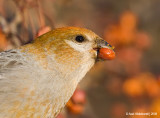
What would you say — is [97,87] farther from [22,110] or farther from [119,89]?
[22,110]

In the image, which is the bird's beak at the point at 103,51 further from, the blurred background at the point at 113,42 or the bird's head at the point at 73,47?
the blurred background at the point at 113,42

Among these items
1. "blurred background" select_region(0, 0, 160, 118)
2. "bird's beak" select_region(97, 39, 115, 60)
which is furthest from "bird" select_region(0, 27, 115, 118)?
"blurred background" select_region(0, 0, 160, 118)

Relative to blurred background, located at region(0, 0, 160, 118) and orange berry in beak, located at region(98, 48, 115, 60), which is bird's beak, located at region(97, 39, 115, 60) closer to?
orange berry in beak, located at region(98, 48, 115, 60)

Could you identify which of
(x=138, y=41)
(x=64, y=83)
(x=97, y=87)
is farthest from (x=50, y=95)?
(x=97, y=87)

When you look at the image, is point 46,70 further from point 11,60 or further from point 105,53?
point 105,53

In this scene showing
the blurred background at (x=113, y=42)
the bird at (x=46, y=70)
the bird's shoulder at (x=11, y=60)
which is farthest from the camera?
the blurred background at (x=113, y=42)

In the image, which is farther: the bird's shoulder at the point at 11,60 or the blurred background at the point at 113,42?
the blurred background at the point at 113,42

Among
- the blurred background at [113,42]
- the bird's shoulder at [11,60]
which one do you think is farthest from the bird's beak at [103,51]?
the bird's shoulder at [11,60]
